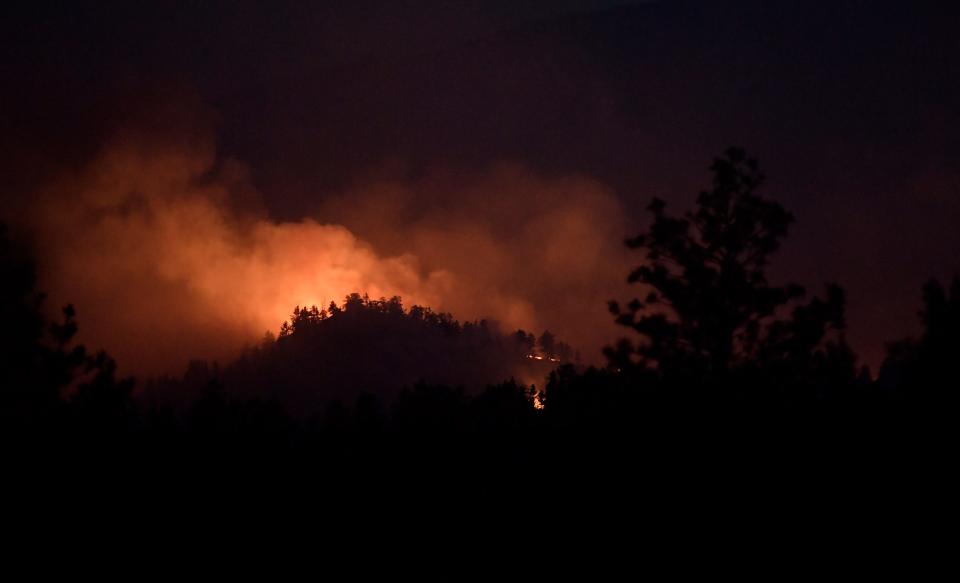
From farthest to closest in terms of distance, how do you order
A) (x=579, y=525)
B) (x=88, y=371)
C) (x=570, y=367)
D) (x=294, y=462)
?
1. (x=88, y=371)
2. (x=570, y=367)
3. (x=294, y=462)
4. (x=579, y=525)

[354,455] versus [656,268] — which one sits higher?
[656,268]

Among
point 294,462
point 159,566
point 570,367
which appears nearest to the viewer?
point 159,566

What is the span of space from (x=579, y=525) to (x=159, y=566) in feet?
21.0

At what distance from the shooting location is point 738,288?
20922 mm

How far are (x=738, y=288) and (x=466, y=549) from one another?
1220 cm

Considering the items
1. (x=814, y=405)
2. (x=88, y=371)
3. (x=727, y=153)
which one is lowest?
(x=814, y=405)

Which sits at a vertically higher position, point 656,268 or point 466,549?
point 656,268

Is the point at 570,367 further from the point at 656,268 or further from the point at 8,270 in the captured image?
the point at 8,270

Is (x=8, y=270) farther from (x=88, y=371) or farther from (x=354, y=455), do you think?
(x=354, y=455)

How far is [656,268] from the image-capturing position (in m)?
21.8

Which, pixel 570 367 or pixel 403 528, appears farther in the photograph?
pixel 570 367

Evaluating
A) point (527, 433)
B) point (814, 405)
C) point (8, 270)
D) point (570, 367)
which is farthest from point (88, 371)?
point (814, 405)

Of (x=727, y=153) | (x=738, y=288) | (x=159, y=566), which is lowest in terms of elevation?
(x=159, y=566)

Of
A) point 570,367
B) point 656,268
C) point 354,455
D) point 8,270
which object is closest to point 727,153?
point 656,268
